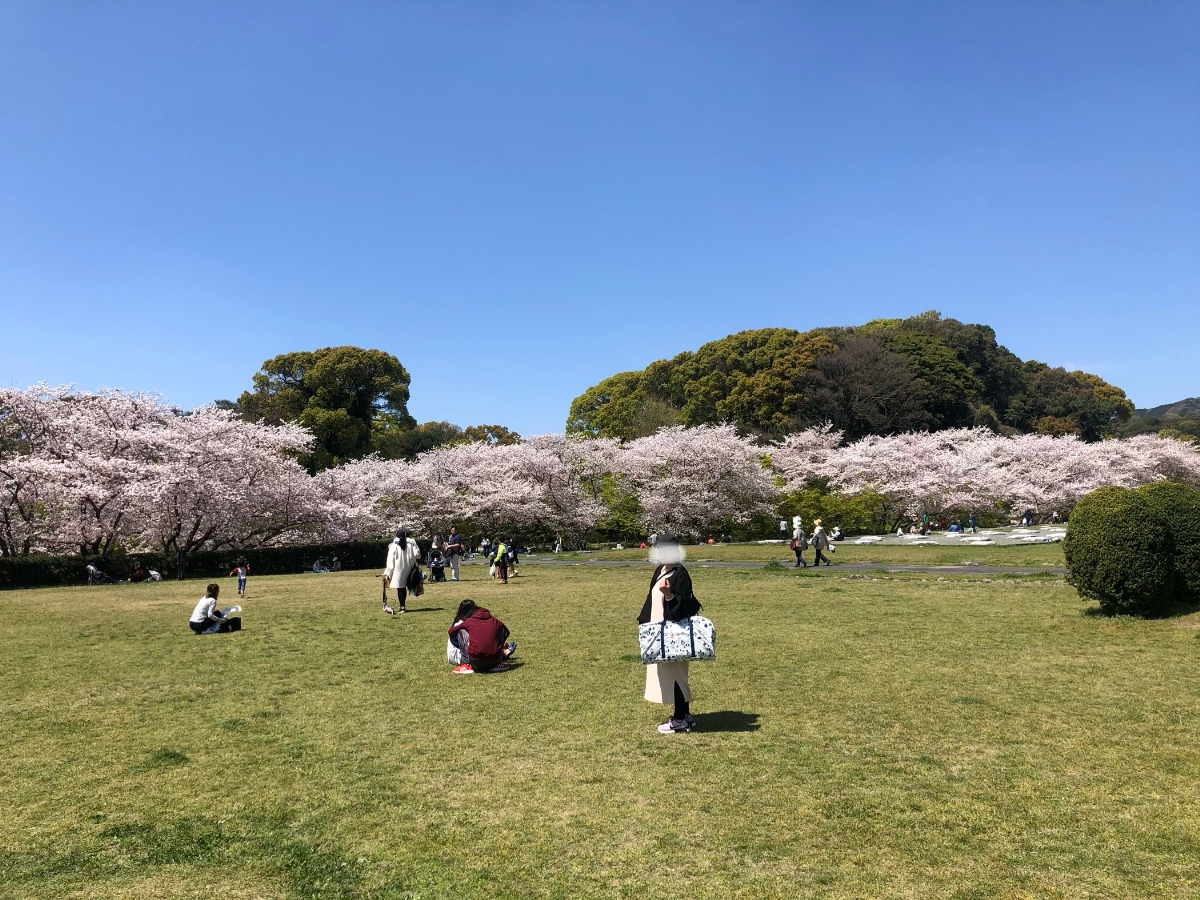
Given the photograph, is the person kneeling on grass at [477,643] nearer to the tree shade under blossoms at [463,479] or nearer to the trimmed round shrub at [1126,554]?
the trimmed round shrub at [1126,554]

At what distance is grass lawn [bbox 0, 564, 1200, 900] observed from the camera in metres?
4.36

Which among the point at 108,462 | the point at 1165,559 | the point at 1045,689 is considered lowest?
the point at 1045,689

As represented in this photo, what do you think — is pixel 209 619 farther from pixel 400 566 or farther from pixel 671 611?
pixel 671 611

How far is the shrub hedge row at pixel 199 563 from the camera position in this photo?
90.5 ft

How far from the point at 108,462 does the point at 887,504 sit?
134 ft

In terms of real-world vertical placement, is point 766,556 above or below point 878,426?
below

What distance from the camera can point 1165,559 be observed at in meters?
11.7

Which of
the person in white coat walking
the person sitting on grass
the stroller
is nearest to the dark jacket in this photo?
the person in white coat walking

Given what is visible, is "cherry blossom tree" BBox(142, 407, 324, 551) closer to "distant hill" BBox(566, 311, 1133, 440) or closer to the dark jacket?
the dark jacket

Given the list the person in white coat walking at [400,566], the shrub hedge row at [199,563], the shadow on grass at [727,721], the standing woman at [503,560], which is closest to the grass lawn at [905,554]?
the standing woman at [503,560]

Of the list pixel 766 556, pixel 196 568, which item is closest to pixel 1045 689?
pixel 766 556

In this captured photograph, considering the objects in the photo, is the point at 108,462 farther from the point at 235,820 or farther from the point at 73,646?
the point at 235,820

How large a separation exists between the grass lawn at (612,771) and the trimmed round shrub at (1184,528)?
2.79ft

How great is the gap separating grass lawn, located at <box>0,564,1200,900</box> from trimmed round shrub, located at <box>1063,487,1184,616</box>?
0.57 meters
